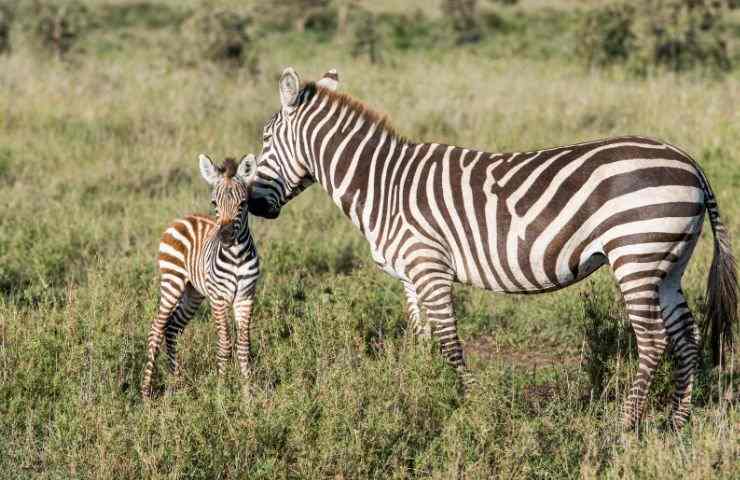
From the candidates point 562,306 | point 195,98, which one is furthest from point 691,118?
point 195,98

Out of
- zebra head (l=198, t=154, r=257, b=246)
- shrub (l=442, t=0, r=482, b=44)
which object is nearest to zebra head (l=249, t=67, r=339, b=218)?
zebra head (l=198, t=154, r=257, b=246)

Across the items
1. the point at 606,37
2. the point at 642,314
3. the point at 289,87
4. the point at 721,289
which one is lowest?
the point at 642,314

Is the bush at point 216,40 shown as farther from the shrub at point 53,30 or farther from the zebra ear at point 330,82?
the zebra ear at point 330,82

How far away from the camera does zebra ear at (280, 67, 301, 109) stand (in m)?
5.21

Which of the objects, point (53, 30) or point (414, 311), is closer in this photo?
point (414, 311)

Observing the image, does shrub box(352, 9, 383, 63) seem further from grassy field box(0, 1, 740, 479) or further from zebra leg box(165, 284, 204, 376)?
zebra leg box(165, 284, 204, 376)

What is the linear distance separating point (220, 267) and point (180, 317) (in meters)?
0.74

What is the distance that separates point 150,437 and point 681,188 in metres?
3.13

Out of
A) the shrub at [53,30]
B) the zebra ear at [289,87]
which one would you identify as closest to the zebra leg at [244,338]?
the zebra ear at [289,87]

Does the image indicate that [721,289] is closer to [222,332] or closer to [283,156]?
[283,156]

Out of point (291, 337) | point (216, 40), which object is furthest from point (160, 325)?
point (216, 40)

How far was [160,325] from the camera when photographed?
5.41 metres

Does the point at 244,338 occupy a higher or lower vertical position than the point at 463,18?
lower

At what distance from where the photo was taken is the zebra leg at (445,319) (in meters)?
4.73
